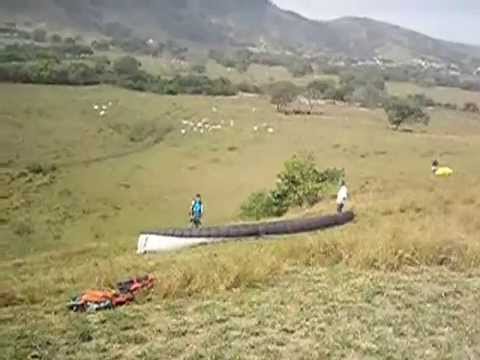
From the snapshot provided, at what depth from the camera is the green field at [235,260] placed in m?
9.28

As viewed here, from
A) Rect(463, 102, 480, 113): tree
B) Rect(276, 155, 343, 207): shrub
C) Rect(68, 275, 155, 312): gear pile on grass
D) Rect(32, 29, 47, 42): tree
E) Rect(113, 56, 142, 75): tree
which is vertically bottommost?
Rect(463, 102, 480, 113): tree

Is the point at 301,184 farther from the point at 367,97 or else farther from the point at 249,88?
the point at 367,97

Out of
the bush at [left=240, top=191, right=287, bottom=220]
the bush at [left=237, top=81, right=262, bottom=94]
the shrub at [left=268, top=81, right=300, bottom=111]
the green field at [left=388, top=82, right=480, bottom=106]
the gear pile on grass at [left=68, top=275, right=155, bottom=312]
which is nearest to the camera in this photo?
the gear pile on grass at [left=68, top=275, right=155, bottom=312]

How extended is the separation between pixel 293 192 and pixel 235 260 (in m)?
24.1

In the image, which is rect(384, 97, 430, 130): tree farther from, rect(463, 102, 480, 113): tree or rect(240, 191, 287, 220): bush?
rect(240, 191, 287, 220): bush

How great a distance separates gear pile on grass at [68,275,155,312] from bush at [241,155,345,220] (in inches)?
873

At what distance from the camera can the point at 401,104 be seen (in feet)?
284

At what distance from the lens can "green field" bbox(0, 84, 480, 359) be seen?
30.5 feet

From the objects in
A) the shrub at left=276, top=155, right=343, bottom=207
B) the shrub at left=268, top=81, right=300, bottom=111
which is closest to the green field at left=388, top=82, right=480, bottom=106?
the shrub at left=268, top=81, right=300, bottom=111

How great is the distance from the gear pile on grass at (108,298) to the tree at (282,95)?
76738 mm

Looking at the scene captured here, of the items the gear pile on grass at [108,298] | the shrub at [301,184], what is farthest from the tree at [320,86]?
the gear pile on grass at [108,298]

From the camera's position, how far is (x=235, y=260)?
13.3 meters

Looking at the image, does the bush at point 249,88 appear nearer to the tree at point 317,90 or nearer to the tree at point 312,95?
the tree at point 312,95

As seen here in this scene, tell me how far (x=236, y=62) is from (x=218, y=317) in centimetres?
17574
